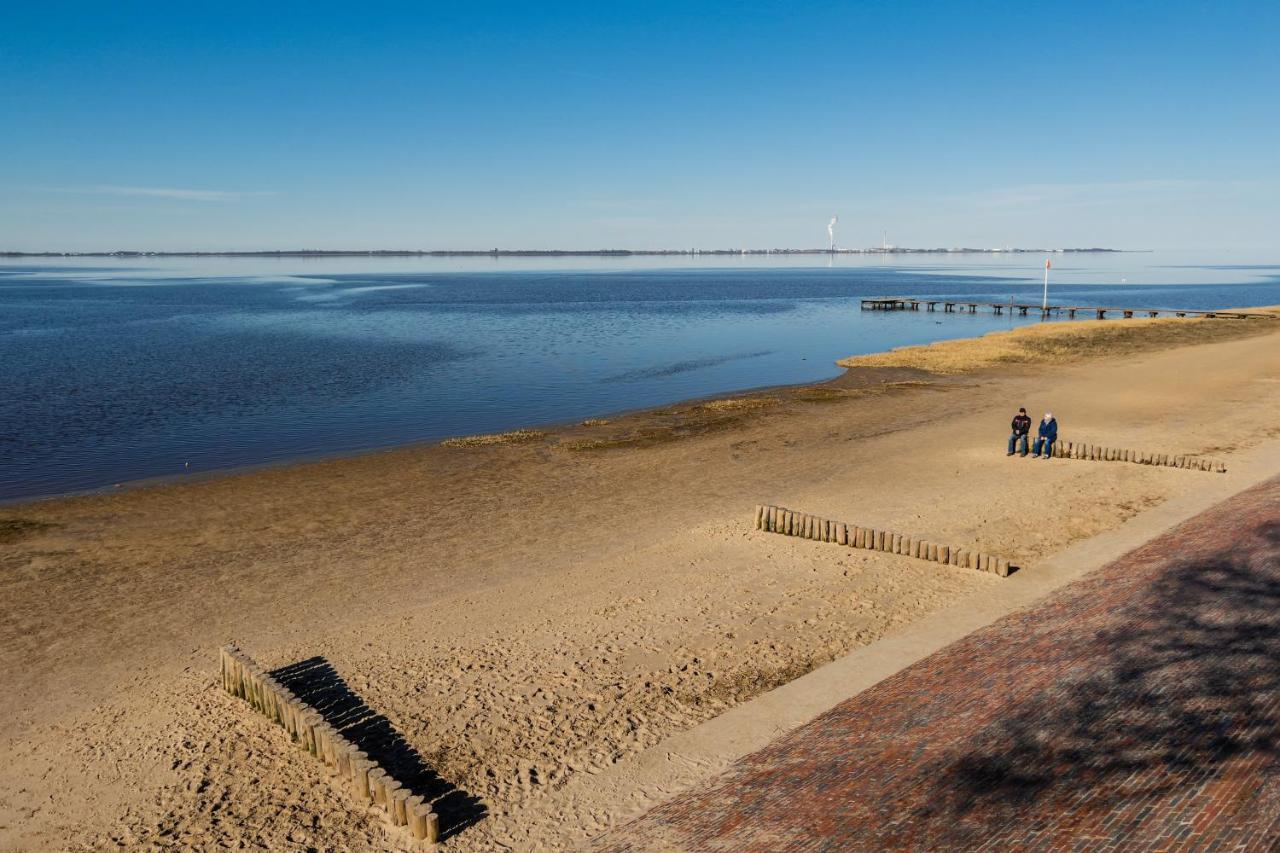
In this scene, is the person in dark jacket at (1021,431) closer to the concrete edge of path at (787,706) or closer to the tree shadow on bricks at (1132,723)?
the concrete edge of path at (787,706)

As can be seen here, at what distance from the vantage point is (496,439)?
3825 centimetres

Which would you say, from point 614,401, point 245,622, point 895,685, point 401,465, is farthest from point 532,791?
point 614,401

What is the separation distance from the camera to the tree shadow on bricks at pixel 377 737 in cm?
1212

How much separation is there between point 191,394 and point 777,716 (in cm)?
4711

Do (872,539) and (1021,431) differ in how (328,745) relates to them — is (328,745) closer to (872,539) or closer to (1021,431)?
(872,539)

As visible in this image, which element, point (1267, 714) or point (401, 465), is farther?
point (401, 465)

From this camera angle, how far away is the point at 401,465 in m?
34.2

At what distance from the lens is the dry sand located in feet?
43.0

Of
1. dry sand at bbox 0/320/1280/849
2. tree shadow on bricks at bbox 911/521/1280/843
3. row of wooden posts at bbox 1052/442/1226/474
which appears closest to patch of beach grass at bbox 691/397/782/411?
dry sand at bbox 0/320/1280/849

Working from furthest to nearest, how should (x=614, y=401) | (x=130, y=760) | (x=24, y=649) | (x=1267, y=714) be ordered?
(x=614, y=401), (x=24, y=649), (x=130, y=760), (x=1267, y=714)

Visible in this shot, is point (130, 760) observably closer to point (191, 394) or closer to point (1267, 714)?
point (1267, 714)

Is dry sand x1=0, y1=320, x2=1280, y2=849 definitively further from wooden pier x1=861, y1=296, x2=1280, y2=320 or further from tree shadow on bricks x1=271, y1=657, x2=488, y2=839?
wooden pier x1=861, y1=296, x2=1280, y2=320

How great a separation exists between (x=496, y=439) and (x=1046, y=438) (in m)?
22.8

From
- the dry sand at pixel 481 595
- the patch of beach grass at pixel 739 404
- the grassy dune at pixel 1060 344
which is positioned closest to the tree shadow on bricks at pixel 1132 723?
the dry sand at pixel 481 595
